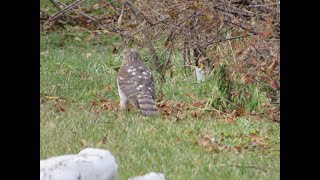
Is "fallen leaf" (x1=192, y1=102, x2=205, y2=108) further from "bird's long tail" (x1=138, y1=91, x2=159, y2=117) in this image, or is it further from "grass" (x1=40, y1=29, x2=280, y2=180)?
"bird's long tail" (x1=138, y1=91, x2=159, y2=117)

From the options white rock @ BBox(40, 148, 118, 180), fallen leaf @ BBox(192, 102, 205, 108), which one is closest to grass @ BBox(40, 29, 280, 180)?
fallen leaf @ BBox(192, 102, 205, 108)

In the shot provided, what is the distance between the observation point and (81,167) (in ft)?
10.3

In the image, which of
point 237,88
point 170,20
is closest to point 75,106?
point 170,20

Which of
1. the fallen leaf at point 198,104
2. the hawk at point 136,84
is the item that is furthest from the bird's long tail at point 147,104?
the fallen leaf at point 198,104

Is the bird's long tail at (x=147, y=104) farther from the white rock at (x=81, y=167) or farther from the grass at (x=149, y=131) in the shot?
the white rock at (x=81, y=167)

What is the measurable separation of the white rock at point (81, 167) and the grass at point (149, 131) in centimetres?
38

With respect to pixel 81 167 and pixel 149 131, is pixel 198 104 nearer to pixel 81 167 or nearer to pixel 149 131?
pixel 149 131

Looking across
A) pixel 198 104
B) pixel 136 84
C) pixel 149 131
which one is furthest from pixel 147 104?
pixel 149 131

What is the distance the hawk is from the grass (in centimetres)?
10

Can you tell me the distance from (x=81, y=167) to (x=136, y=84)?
88.8 inches
